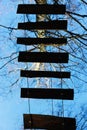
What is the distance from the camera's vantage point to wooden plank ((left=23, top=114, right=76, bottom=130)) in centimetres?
577

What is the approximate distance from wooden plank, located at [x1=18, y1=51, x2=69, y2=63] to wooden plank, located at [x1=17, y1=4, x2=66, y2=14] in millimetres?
545

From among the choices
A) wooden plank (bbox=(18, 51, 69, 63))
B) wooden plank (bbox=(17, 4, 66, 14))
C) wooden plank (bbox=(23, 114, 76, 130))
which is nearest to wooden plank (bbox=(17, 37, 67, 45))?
wooden plank (bbox=(18, 51, 69, 63))

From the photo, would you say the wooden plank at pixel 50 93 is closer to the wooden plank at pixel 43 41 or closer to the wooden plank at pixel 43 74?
the wooden plank at pixel 43 74

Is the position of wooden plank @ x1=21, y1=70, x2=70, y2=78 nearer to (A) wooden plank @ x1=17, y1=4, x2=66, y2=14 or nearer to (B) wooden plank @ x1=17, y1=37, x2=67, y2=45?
(B) wooden plank @ x1=17, y1=37, x2=67, y2=45

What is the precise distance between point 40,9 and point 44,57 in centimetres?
64

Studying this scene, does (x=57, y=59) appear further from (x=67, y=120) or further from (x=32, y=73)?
(x=67, y=120)

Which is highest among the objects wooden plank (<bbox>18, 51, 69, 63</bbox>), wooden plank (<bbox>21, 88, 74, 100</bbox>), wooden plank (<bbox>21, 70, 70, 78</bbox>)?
wooden plank (<bbox>18, 51, 69, 63</bbox>)

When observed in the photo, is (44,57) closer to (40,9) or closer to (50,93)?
(50,93)

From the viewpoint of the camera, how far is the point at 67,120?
5.77m

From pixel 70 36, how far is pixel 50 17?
84 cm

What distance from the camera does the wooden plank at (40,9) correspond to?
5.79m

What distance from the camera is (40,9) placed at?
5848 millimetres

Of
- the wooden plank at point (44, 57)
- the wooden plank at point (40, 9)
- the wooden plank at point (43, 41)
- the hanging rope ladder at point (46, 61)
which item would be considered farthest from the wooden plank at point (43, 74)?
the wooden plank at point (40, 9)

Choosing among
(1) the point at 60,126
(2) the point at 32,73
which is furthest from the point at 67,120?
(2) the point at 32,73
